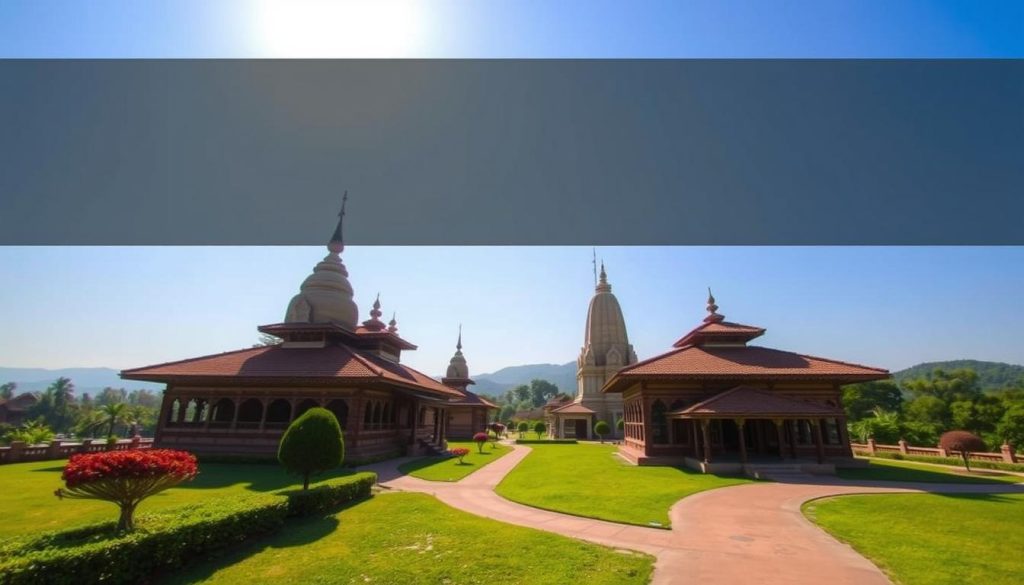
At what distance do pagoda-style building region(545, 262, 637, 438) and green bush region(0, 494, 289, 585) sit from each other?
46433mm

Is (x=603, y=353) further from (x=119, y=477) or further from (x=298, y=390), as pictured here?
(x=119, y=477)

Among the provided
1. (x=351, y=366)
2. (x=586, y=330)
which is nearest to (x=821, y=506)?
(x=351, y=366)

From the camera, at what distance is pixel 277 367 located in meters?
22.8

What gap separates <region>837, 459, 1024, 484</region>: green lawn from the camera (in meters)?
18.4

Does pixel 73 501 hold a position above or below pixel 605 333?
below

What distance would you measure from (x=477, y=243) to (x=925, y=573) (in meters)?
10.8

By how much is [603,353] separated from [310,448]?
165ft

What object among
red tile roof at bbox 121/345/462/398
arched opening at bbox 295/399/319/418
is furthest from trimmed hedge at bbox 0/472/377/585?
arched opening at bbox 295/399/319/418

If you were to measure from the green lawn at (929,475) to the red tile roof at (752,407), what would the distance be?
2.82 metres

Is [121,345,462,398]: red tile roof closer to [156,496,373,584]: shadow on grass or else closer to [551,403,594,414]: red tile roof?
[156,496,373,584]: shadow on grass

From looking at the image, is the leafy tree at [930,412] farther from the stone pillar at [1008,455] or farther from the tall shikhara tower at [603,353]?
the stone pillar at [1008,455]

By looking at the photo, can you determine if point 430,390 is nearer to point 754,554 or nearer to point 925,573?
point 754,554

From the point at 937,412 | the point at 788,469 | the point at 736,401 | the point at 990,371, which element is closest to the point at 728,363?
the point at 736,401

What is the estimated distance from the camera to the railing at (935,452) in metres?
23.9
